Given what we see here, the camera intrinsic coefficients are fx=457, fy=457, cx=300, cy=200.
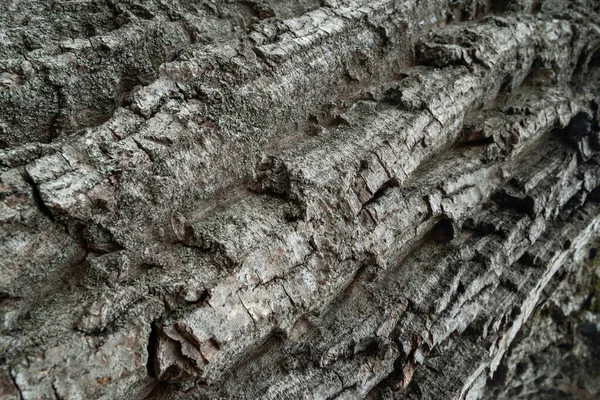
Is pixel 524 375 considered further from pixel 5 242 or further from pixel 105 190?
pixel 5 242

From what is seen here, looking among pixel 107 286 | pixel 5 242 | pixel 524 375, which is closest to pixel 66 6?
pixel 5 242

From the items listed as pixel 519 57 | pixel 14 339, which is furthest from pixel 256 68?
pixel 519 57

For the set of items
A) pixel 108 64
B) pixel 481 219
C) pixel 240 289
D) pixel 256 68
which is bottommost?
pixel 481 219

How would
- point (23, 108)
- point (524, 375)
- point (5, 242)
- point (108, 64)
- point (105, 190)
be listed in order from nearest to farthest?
point (5, 242) < point (105, 190) < point (23, 108) < point (108, 64) < point (524, 375)

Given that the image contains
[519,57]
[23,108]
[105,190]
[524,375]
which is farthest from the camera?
[524,375]

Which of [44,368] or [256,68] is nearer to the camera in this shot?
[44,368]

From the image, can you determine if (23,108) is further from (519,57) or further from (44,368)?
(519,57)

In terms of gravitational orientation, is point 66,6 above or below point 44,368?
above
